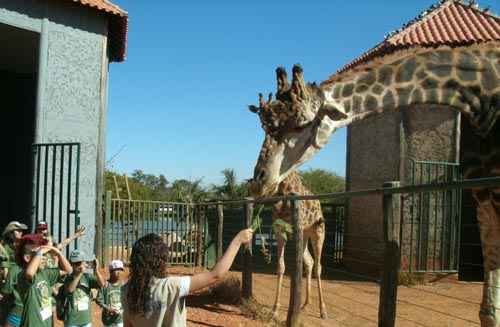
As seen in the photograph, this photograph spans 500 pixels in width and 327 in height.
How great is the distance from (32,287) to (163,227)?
30.3 feet

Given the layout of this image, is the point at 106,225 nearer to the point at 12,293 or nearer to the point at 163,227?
the point at 163,227

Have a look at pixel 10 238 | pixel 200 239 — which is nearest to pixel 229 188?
pixel 200 239

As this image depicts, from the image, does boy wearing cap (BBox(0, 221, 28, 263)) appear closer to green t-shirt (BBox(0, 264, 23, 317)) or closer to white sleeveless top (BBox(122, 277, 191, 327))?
green t-shirt (BBox(0, 264, 23, 317))

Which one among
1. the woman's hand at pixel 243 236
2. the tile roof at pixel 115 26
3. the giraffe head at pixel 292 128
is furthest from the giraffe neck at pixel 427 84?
the tile roof at pixel 115 26

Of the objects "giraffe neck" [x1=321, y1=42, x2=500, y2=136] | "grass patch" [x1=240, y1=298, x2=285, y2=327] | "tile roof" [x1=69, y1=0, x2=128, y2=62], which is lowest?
"grass patch" [x1=240, y1=298, x2=285, y2=327]

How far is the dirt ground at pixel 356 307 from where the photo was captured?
23.3ft

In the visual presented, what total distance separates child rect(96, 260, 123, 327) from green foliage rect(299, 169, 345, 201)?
99.3ft

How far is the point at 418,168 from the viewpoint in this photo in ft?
38.0

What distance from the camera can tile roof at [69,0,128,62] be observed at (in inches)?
367

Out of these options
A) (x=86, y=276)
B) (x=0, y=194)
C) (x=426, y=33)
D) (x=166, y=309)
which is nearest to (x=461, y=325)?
(x=86, y=276)

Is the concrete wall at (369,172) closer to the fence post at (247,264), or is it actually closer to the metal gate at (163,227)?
the metal gate at (163,227)

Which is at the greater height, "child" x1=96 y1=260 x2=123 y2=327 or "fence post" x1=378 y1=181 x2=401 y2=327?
"fence post" x1=378 y1=181 x2=401 y2=327

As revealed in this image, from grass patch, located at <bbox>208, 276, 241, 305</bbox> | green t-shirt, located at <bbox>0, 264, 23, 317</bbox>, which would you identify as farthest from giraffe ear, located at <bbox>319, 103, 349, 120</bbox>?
grass patch, located at <bbox>208, 276, 241, 305</bbox>

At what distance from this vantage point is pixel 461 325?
712cm
